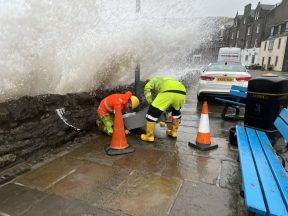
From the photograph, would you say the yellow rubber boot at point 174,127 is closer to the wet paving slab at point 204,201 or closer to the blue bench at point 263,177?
the blue bench at point 263,177

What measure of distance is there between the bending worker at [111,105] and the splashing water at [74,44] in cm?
75

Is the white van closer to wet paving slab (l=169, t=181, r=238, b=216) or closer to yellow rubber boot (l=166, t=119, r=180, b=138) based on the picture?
yellow rubber boot (l=166, t=119, r=180, b=138)

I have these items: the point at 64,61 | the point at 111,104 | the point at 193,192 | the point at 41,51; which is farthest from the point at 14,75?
the point at 193,192

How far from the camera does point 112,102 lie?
4891 mm

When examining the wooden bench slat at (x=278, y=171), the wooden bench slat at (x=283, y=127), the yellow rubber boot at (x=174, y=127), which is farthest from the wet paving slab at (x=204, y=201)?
the yellow rubber boot at (x=174, y=127)

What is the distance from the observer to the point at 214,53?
138ft

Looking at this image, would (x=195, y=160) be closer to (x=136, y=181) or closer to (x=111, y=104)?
(x=136, y=181)

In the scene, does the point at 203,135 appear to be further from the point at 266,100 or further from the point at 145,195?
the point at 145,195

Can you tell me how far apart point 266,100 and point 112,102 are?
2992mm

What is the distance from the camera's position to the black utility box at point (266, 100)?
4.45 m

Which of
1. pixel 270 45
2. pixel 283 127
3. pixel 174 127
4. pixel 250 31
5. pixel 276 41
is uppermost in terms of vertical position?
pixel 250 31

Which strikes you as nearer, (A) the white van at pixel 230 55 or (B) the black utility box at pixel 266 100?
(B) the black utility box at pixel 266 100

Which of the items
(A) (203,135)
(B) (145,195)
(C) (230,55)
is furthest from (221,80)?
(C) (230,55)

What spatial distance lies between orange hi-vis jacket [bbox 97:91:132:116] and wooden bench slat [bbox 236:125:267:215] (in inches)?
93.1
